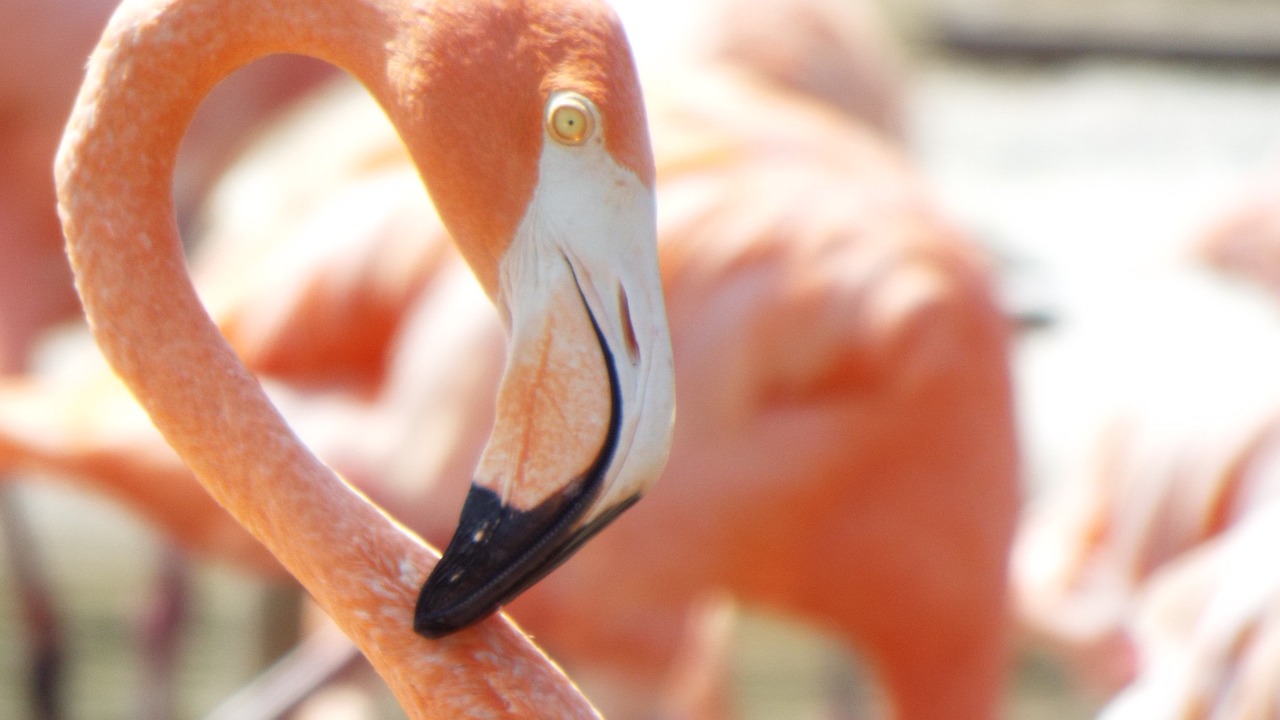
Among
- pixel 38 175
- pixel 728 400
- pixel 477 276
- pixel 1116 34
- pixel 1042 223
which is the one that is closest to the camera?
pixel 477 276

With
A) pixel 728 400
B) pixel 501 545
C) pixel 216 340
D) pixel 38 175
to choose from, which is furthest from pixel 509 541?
pixel 38 175

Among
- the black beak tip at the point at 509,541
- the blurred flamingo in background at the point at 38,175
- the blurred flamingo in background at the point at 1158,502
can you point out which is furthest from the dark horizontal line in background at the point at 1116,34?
the black beak tip at the point at 509,541

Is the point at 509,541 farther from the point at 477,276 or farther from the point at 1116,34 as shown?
the point at 1116,34

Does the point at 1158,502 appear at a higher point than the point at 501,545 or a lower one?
lower

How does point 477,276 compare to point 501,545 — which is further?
point 477,276

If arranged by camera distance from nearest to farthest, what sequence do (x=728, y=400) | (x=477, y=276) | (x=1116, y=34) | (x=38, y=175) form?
(x=477, y=276) < (x=728, y=400) < (x=38, y=175) < (x=1116, y=34)

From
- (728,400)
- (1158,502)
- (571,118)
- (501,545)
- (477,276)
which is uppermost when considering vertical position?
(571,118)

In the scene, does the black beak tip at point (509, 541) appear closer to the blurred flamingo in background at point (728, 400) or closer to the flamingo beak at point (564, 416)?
the flamingo beak at point (564, 416)
